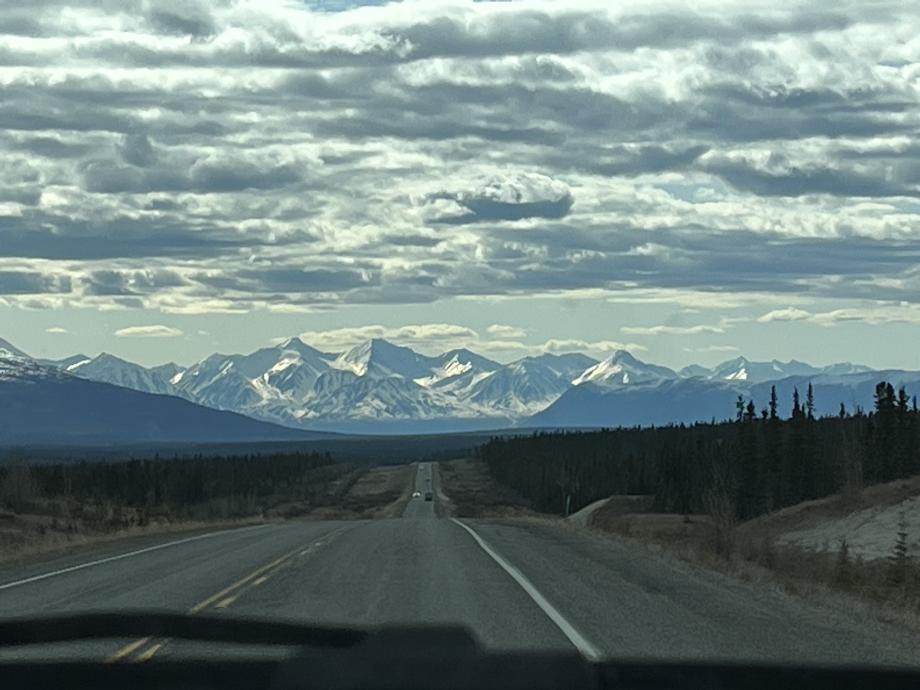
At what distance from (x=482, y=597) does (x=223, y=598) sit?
3.21 meters

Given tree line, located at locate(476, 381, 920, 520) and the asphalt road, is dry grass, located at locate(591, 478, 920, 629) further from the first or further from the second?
tree line, located at locate(476, 381, 920, 520)

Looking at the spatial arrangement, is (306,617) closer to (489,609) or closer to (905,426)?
(489,609)

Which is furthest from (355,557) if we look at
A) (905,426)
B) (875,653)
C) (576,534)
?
(905,426)

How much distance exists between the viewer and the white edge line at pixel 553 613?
13.4m

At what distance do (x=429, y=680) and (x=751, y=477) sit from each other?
102388 mm

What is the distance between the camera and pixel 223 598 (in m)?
18.9

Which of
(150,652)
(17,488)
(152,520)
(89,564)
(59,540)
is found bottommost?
(152,520)

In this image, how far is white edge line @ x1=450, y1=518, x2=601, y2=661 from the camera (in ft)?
43.9

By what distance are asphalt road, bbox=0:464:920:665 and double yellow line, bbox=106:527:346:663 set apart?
0.09ft

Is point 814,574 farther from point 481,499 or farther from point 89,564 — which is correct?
point 481,499

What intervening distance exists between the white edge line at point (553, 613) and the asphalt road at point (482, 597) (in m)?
0.02

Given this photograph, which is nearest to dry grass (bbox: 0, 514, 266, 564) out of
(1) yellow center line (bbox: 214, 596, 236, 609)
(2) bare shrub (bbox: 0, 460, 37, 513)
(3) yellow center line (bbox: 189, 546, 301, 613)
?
(3) yellow center line (bbox: 189, 546, 301, 613)

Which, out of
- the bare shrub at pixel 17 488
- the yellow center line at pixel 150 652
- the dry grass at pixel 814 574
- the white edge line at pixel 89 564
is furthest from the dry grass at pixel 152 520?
the yellow center line at pixel 150 652

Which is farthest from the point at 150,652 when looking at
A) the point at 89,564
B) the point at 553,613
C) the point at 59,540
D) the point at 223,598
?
the point at 59,540
